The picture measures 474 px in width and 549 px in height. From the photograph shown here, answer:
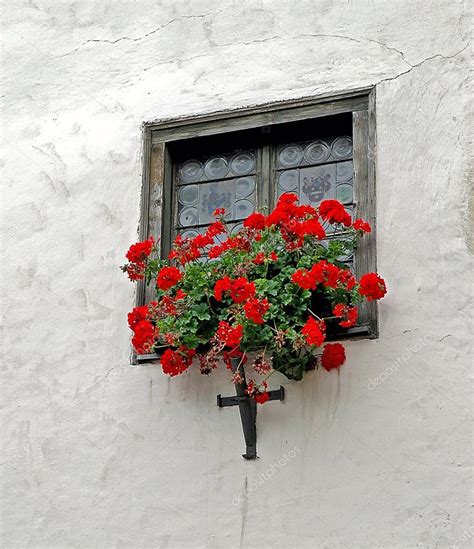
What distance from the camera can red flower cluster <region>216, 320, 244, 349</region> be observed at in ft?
18.3

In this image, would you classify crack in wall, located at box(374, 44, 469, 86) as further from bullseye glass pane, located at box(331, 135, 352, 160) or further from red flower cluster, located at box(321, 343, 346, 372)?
red flower cluster, located at box(321, 343, 346, 372)

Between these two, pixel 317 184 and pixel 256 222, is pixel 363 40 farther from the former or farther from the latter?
pixel 256 222

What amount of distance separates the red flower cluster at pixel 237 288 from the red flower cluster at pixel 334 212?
52cm

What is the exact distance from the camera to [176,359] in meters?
5.84

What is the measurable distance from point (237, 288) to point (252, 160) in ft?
4.17

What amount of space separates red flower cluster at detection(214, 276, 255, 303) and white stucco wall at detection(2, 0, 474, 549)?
0.52 metres

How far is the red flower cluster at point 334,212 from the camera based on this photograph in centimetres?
593

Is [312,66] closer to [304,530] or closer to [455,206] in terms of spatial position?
[455,206]

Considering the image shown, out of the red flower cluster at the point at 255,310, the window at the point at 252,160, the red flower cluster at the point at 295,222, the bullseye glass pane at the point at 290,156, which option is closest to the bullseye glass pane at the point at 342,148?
the window at the point at 252,160

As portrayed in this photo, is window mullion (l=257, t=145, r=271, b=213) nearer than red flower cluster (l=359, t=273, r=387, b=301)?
No

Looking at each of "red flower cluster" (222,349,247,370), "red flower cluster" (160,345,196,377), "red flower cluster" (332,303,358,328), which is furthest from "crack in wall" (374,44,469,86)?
"red flower cluster" (160,345,196,377)

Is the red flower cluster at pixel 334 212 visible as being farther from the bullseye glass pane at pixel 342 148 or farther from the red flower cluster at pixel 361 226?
the bullseye glass pane at pixel 342 148

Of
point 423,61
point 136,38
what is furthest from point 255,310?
point 136,38

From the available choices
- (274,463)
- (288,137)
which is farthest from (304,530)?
(288,137)
